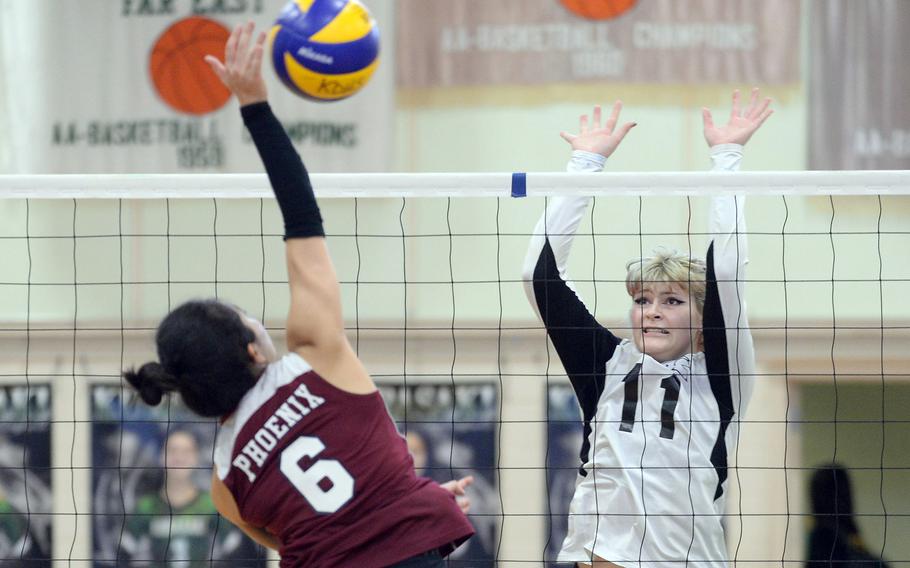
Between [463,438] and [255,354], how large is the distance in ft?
23.1

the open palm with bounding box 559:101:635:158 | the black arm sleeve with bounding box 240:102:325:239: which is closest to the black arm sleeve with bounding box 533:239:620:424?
the open palm with bounding box 559:101:635:158

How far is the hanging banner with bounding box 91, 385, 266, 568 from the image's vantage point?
9836 mm

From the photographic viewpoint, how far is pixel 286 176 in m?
2.87

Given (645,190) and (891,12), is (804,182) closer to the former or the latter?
(645,190)

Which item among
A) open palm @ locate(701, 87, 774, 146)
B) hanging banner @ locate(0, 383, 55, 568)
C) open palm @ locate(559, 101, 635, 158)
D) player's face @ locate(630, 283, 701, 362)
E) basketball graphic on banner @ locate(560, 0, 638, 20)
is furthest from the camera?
basketball graphic on banner @ locate(560, 0, 638, 20)

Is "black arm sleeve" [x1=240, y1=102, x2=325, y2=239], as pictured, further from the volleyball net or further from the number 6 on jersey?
the volleyball net

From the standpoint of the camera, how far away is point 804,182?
4.27 meters

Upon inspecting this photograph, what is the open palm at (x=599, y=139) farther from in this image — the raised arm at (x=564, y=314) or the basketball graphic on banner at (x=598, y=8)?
the basketball graphic on banner at (x=598, y=8)

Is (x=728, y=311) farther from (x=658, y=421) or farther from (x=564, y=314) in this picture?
(x=564, y=314)

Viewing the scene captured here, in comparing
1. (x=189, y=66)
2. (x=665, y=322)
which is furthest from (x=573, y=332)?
(x=189, y=66)

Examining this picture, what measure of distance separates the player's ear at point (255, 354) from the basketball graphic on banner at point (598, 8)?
24.9ft

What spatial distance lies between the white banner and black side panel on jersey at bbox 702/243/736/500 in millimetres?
6351

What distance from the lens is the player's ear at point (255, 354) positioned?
289 cm

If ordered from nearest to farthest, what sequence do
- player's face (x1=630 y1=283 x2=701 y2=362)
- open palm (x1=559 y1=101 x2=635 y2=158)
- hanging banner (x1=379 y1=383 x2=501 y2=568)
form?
player's face (x1=630 y1=283 x2=701 y2=362) → open palm (x1=559 y1=101 x2=635 y2=158) → hanging banner (x1=379 y1=383 x2=501 y2=568)
